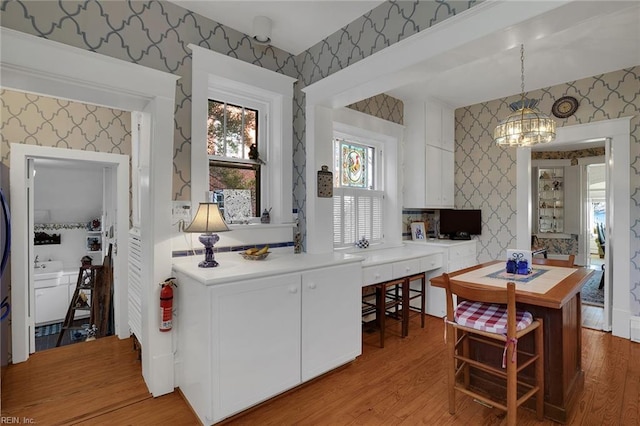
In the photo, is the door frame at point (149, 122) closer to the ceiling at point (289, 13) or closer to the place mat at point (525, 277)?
the ceiling at point (289, 13)

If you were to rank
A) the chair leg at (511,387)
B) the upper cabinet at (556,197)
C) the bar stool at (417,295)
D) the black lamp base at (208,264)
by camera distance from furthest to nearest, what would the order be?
the upper cabinet at (556,197) < the bar stool at (417,295) < the black lamp base at (208,264) < the chair leg at (511,387)

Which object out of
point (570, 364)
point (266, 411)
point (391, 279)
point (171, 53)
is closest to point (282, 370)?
point (266, 411)

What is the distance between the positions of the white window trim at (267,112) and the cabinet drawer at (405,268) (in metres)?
1.25

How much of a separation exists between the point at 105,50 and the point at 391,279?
3.00 metres

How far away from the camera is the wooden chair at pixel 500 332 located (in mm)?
1807

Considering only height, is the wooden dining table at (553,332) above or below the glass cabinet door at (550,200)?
below

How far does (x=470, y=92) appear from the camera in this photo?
4.00 meters

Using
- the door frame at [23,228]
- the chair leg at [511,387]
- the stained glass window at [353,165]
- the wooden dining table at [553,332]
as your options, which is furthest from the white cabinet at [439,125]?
the door frame at [23,228]

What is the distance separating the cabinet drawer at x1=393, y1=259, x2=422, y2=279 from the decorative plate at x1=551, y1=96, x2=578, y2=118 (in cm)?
239

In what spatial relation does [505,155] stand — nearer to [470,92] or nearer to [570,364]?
[470,92]

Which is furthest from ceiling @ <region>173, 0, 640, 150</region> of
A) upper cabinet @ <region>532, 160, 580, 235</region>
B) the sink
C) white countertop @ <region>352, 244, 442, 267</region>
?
the sink

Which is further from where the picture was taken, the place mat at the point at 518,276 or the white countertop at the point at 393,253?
the white countertop at the point at 393,253

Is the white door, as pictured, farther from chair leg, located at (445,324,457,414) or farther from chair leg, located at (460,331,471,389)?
chair leg, located at (460,331,471,389)

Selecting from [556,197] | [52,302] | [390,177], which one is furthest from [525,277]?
[556,197]
